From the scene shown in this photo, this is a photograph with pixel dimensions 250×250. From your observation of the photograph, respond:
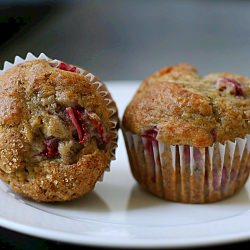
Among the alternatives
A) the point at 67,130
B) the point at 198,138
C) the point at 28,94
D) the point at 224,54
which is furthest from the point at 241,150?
the point at 224,54

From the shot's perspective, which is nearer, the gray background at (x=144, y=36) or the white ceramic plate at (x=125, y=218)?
the white ceramic plate at (x=125, y=218)

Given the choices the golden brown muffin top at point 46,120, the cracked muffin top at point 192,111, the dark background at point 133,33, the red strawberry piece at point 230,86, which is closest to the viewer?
the golden brown muffin top at point 46,120

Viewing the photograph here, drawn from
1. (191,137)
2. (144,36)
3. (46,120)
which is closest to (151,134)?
(191,137)

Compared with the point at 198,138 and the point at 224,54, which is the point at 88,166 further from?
the point at 224,54

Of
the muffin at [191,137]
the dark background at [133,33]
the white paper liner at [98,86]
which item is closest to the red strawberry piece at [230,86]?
the muffin at [191,137]

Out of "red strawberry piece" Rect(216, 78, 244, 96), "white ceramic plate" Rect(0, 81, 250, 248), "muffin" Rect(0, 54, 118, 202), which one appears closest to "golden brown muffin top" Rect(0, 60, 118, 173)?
"muffin" Rect(0, 54, 118, 202)

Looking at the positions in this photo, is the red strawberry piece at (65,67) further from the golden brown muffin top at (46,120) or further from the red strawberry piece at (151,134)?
the red strawberry piece at (151,134)

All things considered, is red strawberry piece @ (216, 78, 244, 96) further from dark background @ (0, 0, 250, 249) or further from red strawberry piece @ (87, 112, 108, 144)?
dark background @ (0, 0, 250, 249)
